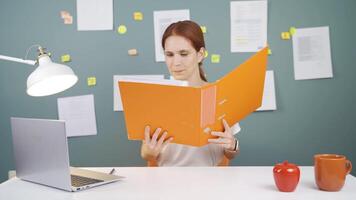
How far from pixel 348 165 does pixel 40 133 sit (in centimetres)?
95

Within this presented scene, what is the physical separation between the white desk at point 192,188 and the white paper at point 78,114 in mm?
1038

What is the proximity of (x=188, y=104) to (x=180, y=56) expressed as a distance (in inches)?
25.7

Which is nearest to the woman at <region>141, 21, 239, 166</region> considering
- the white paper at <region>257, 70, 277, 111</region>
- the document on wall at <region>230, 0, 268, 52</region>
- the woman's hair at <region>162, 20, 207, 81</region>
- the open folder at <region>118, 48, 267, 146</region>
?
the woman's hair at <region>162, 20, 207, 81</region>

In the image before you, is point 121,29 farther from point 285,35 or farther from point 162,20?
point 285,35

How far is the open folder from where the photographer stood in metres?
1.28

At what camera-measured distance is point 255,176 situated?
1.37 meters

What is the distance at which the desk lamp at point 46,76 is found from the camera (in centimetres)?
129

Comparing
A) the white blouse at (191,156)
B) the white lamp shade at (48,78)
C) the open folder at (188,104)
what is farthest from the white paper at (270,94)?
the white lamp shade at (48,78)

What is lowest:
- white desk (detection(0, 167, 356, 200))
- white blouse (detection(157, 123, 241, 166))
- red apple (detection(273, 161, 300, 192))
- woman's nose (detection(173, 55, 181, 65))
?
white blouse (detection(157, 123, 241, 166))

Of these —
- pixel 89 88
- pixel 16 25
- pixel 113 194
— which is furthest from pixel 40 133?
pixel 16 25

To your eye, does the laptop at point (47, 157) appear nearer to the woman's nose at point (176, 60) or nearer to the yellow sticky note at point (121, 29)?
the woman's nose at point (176, 60)

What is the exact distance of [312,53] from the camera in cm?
235

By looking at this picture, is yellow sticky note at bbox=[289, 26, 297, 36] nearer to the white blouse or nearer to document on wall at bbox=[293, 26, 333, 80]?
document on wall at bbox=[293, 26, 333, 80]

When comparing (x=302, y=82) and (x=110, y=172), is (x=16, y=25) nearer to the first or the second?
(x=110, y=172)
